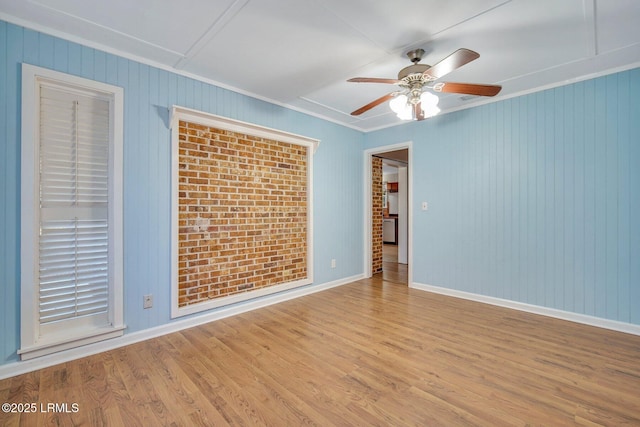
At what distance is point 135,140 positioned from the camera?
2.47 metres

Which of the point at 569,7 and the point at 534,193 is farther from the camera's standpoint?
the point at 534,193

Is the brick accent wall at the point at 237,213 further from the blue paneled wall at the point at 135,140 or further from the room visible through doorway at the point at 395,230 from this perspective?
the room visible through doorway at the point at 395,230

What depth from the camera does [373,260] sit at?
503 cm

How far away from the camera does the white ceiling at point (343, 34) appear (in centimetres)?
186

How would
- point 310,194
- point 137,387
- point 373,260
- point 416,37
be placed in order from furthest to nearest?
1. point 373,260
2. point 310,194
3. point 416,37
4. point 137,387

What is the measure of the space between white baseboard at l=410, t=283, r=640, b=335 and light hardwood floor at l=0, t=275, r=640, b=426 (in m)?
0.12

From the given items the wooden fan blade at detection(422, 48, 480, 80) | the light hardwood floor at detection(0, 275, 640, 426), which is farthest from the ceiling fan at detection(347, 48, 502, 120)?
the light hardwood floor at detection(0, 275, 640, 426)

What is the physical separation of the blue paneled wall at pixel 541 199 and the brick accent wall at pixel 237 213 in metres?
1.92

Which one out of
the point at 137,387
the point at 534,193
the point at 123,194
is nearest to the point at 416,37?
the point at 534,193

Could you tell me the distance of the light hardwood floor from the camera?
159 cm

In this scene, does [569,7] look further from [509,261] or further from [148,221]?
A: [148,221]

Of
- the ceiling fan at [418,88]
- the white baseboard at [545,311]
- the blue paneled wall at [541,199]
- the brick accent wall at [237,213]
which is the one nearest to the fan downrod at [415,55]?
the ceiling fan at [418,88]

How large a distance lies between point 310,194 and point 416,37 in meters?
2.27

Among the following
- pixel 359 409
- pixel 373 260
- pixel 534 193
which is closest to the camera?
pixel 359 409
